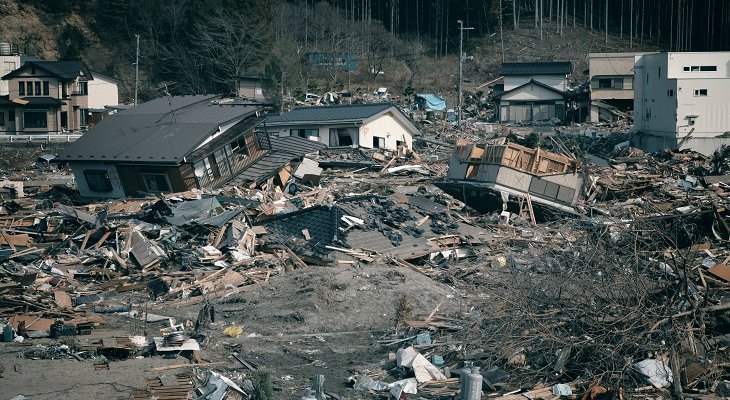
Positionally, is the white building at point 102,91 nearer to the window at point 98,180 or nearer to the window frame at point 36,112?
the window frame at point 36,112

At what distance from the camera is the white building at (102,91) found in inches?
1745

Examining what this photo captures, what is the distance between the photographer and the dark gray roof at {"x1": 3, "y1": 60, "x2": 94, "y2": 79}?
41.3m

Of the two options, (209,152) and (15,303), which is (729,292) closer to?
(15,303)

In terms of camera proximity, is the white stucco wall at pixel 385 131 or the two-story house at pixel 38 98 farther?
the two-story house at pixel 38 98

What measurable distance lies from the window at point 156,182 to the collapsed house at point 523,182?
7.50 meters

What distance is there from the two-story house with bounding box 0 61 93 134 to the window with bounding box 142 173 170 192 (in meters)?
17.4

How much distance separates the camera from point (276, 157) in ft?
89.7

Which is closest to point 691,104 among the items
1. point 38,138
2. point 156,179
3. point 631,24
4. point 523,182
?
point 523,182

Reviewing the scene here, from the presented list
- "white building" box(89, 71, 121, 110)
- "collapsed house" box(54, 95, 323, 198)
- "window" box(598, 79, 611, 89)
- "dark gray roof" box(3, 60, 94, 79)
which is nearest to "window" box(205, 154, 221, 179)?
"collapsed house" box(54, 95, 323, 198)

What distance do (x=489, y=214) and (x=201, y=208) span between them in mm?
6615

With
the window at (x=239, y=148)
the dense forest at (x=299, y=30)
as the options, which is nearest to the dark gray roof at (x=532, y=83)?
the dense forest at (x=299, y=30)

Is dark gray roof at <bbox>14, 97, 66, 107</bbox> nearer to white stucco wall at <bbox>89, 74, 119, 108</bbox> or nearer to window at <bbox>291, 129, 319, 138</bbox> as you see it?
white stucco wall at <bbox>89, 74, 119, 108</bbox>

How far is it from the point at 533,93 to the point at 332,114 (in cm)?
1419

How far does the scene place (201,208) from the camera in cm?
2084
